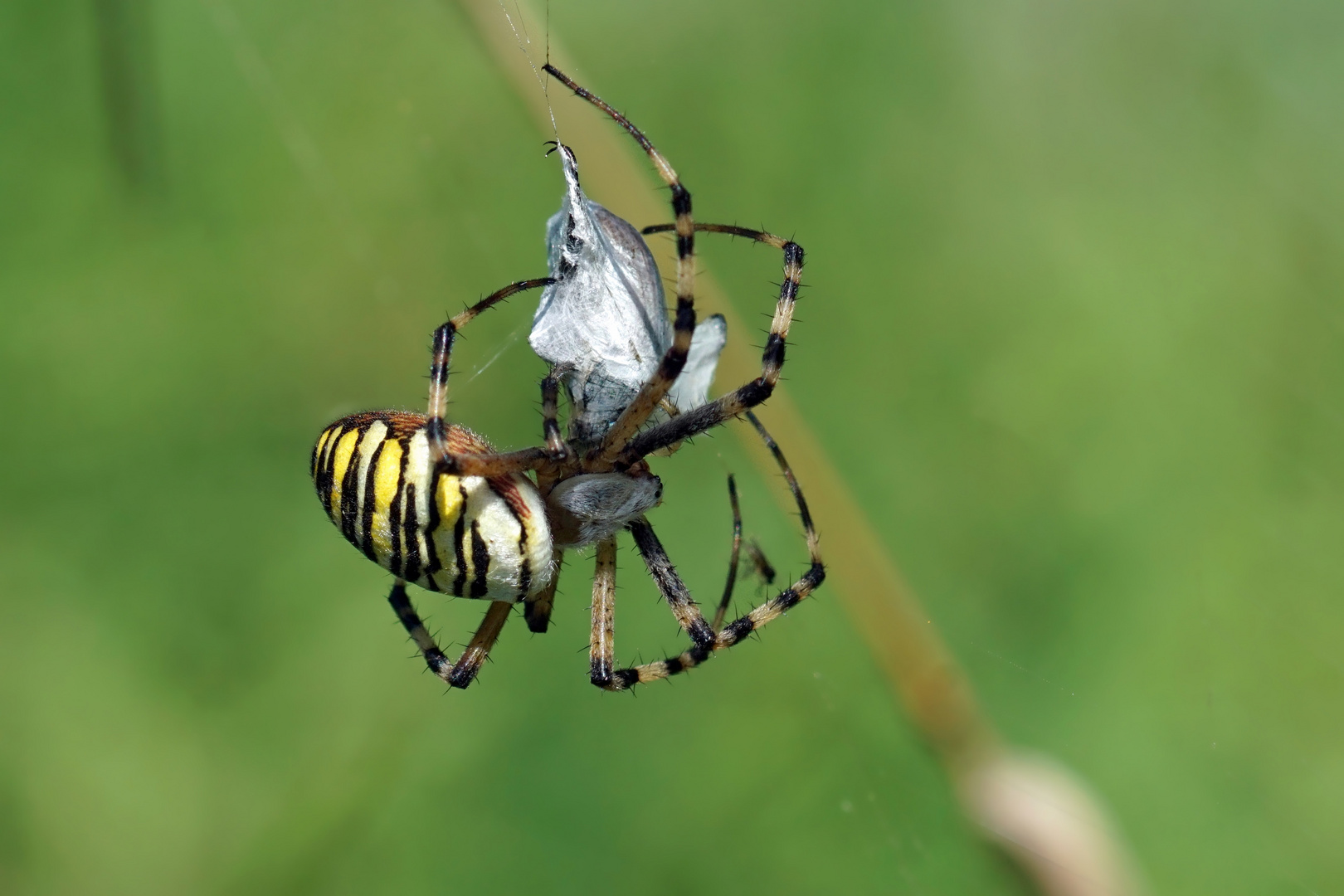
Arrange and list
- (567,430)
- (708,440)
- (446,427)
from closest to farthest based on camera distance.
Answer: (446,427) → (567,430) → (708,440)

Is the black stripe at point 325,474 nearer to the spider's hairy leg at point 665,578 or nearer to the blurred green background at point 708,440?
the spider's hairy leg at point 665,578

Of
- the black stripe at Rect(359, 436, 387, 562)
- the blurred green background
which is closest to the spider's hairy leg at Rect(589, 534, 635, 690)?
the blurred green background

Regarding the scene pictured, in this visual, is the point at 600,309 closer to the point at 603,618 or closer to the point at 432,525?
the point at 432,525

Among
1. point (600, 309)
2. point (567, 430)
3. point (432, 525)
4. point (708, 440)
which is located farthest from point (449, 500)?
point (708, 440)

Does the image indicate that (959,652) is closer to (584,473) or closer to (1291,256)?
(584,473)

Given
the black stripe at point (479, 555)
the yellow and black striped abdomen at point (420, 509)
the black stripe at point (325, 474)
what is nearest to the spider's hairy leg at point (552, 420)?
the yellow and black striped abdomen at point (420, 509)

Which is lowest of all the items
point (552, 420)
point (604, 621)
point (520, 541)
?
point (604, 621)
